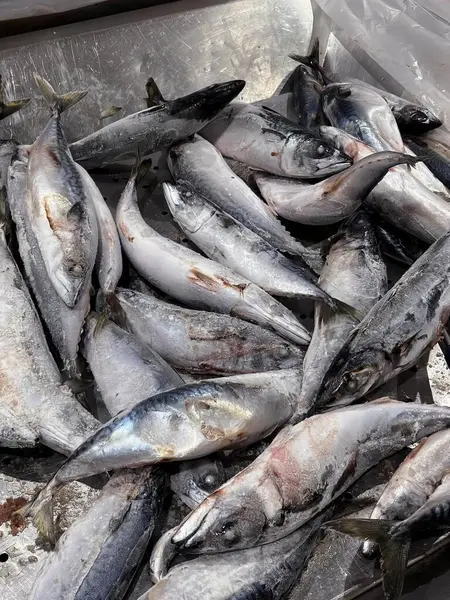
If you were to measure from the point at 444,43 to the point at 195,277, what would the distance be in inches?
67.0

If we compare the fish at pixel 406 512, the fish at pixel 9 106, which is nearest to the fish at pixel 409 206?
the fish at pixel 406 512

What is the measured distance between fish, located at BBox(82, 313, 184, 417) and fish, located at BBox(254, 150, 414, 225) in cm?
82

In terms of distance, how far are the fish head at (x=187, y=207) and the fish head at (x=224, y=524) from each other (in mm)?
1050

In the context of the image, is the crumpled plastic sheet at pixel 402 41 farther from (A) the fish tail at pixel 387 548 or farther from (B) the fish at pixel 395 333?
(A) the fish tail at pixel 387 548

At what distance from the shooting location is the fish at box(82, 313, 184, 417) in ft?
5.83

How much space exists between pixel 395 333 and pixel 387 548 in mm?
607

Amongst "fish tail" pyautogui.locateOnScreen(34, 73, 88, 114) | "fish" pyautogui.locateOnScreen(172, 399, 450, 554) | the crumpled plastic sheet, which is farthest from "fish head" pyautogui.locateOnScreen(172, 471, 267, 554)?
the crumpled plastic sheet

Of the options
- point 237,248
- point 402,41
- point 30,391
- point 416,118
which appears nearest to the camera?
point 30,391

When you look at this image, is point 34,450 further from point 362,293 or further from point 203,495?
point 362,293

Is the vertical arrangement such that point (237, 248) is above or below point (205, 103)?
below

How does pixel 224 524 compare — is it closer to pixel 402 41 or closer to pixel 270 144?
pixel 270 144

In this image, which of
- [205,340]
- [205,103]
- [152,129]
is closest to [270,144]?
[205,103]

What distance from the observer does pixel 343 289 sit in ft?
6.91

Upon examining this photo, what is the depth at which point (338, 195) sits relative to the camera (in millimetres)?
2186
